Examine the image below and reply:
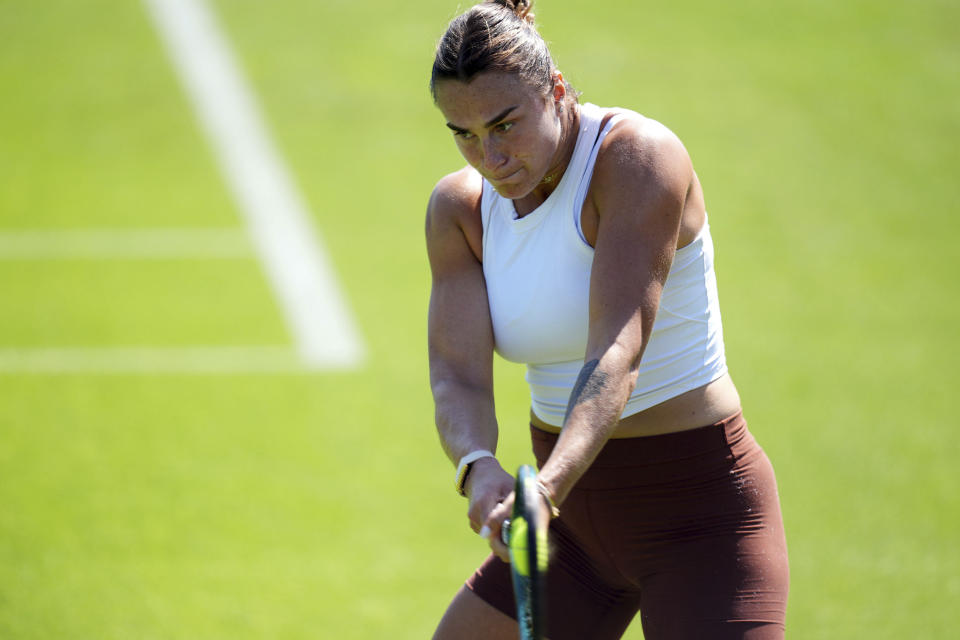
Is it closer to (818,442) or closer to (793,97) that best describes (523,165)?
(818,442)

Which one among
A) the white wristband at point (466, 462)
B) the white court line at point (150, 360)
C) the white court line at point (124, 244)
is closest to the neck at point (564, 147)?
the white wristband at point (466, 462)

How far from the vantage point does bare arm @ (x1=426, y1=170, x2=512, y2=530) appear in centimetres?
277

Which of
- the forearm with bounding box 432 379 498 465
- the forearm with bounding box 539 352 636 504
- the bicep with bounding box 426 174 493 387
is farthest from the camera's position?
the bicep with bounding box 426 174 493 387

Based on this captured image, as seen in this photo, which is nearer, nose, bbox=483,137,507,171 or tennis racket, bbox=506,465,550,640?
tennis racket, bbox=506,465,550,640

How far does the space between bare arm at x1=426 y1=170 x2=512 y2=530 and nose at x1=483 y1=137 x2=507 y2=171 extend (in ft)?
1.09

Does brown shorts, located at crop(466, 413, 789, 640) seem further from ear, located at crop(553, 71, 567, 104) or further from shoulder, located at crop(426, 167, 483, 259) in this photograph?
ear, located at crop(553, 71, 567, 104)

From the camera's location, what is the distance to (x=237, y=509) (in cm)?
641

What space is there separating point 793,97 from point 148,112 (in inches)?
279

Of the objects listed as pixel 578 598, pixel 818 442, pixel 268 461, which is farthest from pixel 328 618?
pixel 818 442

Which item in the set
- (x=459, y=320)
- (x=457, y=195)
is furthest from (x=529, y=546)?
(x=457, y=195)

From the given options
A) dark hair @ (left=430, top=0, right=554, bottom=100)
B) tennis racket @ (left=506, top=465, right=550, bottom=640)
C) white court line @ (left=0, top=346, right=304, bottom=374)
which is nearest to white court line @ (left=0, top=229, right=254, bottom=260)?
white court line @ (left=0, top=346, right=304, bottom=374)

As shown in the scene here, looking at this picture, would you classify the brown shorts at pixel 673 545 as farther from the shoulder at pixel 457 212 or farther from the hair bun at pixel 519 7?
the hair bun at pixel 519 7

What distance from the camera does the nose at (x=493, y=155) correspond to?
2.49 m

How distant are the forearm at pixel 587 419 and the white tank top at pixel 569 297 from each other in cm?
24
